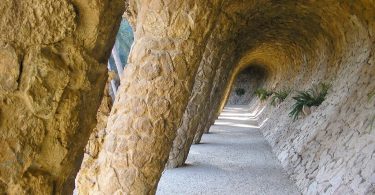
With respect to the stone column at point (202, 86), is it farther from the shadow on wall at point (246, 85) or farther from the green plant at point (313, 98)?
the shadow on wall at point (246, 85)

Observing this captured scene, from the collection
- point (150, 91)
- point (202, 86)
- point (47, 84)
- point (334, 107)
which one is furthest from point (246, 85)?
point (47, 84)

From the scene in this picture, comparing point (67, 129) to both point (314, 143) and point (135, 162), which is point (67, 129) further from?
point (314, 143)

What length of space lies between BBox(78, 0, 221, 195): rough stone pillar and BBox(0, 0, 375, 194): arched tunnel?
10mm

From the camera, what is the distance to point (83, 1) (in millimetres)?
1244

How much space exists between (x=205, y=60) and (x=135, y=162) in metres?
4.21

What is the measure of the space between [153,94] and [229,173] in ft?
10.5

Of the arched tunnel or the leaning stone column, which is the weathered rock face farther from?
the leaning stone column

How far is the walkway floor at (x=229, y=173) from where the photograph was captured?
5.66 m

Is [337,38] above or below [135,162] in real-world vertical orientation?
above

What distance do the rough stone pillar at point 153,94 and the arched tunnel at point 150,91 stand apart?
0.01 m

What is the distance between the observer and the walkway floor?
5656 mm

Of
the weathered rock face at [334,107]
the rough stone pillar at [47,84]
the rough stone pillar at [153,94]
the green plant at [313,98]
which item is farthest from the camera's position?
the green plant at [313,98]

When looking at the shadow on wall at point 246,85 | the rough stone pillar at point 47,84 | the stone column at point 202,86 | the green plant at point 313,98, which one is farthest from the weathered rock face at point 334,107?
the shadow on wall at point 246,85

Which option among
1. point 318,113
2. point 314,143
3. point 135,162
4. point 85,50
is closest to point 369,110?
point 314,143
